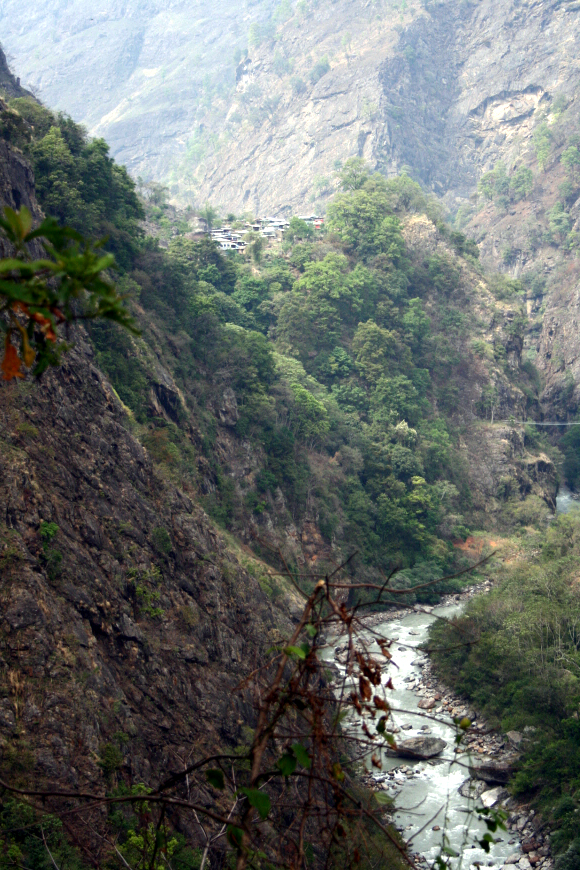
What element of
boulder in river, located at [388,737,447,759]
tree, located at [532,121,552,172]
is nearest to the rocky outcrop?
boulder in river, located at [388,737,447,759]

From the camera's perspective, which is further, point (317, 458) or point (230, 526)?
point (317, 458)

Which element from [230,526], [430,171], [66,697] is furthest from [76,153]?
[430,171]

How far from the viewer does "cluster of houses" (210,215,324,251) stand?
177 feet

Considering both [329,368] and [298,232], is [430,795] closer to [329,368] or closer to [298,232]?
[329,368]

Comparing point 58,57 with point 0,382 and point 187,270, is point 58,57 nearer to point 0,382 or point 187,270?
point 187,270

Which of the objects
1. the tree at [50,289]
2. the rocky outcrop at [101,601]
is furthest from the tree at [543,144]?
the tree at [50,289]

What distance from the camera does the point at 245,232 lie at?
193ft

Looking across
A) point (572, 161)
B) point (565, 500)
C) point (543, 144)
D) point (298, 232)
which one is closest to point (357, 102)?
point (543, 144)

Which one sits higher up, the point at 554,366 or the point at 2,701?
the point at 554,366

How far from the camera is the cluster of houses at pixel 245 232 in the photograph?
2125 inches

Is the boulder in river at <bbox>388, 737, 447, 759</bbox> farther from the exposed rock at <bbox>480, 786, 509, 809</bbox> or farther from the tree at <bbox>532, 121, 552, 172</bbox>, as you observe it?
the tree at <bbox>532, 121, 552, 172</bbox>

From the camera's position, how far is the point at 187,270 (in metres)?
36.0

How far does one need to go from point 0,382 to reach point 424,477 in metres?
27.5

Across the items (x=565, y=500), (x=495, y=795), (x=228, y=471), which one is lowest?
(x=495, y=795)
